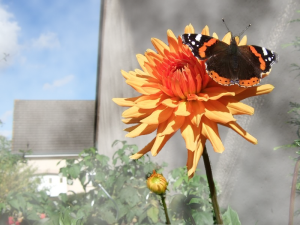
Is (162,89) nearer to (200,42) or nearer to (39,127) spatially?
(200,42)

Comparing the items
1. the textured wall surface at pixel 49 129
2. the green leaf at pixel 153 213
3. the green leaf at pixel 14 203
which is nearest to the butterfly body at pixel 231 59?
the green leaf at pixel 153 213

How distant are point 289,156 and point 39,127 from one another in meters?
8.16

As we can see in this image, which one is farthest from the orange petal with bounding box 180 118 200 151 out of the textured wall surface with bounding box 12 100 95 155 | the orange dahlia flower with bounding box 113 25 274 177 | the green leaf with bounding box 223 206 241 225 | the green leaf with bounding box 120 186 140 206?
the textured wall surface with bounding box 12 100 95 155

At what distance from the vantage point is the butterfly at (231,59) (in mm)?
414

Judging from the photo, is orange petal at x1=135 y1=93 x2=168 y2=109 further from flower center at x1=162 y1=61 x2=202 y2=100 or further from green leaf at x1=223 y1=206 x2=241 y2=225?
green leaf at x1=223 y1=206 x2=241 y2=225

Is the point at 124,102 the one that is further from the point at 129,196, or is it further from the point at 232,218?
the point at 129,196

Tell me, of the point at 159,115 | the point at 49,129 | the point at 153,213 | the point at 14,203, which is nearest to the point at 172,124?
the point at 159,115

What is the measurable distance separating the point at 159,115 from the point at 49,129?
24.4 feet

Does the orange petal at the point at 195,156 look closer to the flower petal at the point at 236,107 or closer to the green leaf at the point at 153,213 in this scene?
the flower petal at the point at 236,107

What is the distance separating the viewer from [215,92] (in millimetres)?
428

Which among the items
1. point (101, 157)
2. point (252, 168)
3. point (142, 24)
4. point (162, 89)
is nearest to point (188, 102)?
point (162, 89)

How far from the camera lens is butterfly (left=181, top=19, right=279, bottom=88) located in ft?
1.36

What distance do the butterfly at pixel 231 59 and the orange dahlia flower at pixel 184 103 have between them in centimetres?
2

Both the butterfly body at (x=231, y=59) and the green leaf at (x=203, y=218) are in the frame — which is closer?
the butterfly body at (x=231, y=59)
